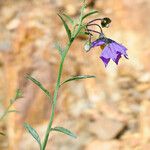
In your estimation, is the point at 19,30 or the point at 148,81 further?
the point at 19,30

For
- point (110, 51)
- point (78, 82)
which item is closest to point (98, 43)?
point (110, 51)

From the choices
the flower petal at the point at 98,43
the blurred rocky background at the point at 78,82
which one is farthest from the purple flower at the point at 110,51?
the blurred rocky background at the point at 78,82

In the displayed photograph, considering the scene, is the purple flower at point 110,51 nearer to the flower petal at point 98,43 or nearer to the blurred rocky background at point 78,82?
the flower petal at point 98,43

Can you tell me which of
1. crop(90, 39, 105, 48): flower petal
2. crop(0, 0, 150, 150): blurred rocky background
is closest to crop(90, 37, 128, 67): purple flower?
crop(90, 39, 105, 48): flower petal

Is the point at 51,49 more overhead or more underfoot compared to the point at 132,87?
more overhead

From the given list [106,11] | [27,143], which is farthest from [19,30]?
[27,143]

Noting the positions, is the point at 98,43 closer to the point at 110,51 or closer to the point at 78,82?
the point at 110,51

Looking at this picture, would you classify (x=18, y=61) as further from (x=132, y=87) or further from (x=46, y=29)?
(x=132, y=87)

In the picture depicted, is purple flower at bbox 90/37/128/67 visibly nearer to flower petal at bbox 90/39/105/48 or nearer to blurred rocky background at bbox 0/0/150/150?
flower petal at bbox 90/39/105/48
